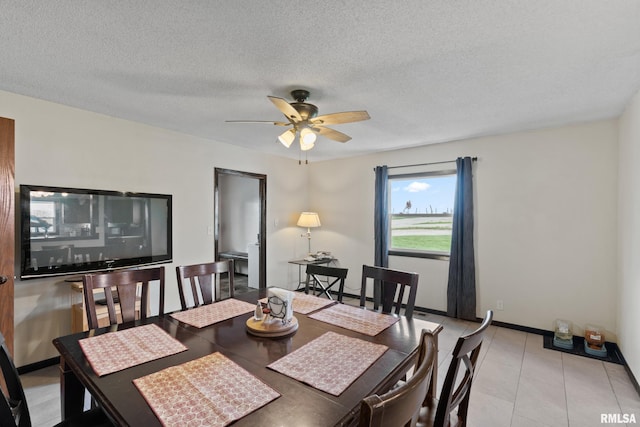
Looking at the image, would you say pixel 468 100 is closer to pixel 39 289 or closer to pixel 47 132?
pixel 47 132

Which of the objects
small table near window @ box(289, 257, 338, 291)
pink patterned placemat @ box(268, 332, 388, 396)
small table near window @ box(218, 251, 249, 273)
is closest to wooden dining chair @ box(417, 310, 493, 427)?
pink patterned placemat @ box(268, 332, 388, 396)

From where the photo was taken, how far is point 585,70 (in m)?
2.14

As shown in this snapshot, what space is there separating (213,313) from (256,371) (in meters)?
0.81

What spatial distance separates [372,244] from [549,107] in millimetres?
2864

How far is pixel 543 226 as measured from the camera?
351 centimetres

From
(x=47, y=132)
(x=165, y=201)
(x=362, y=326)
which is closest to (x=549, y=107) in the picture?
(x=362, y=326)

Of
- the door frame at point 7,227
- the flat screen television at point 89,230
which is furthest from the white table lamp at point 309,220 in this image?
the door frame at point 7,227

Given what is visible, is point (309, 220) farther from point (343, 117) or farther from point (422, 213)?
point (343, 117)

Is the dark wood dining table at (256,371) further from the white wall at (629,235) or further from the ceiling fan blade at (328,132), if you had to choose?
the white wall at (629,235)

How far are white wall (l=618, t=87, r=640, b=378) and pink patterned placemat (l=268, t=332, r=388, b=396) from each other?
2.50 meters

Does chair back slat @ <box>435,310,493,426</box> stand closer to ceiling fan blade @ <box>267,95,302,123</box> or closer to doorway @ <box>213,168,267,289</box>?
ceiling fan blade @ <box>267,95,302,123</box>

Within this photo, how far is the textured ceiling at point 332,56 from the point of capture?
1556 mm

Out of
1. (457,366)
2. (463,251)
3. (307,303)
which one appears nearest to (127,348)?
(307,303)

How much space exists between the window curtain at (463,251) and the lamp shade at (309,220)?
7.09ft
